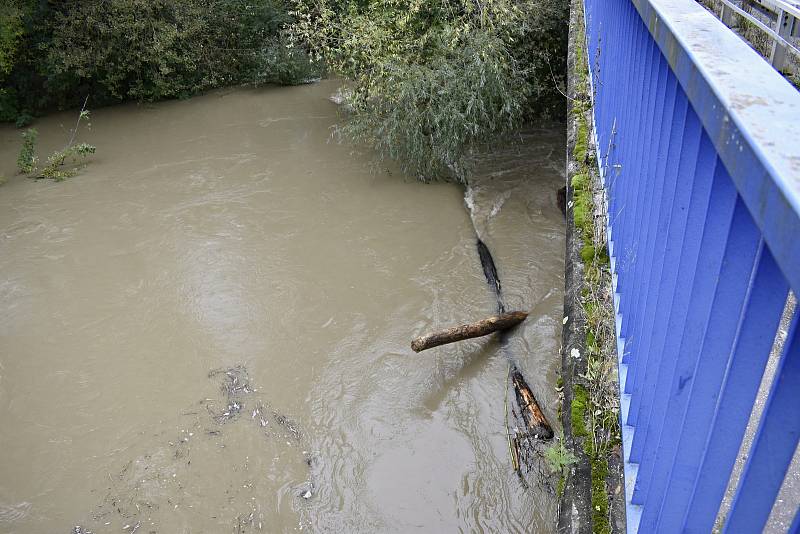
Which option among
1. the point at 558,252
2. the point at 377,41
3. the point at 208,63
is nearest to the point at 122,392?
the point at 558,252

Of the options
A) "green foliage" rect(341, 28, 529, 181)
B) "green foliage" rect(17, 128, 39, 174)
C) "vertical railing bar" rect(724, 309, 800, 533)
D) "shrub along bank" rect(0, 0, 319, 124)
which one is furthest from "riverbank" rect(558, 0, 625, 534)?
"shrub along bank" rect(0, 0, 319, 124)

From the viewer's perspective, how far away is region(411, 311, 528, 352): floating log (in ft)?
16.5

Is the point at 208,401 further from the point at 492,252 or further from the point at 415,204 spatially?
the point at 415,204

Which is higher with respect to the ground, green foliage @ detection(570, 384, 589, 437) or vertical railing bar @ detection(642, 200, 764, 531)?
vertical railing bar @ detection(642, 200, 764, 531)

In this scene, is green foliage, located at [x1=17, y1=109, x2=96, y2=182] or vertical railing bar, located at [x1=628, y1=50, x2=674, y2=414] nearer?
vertical railing bar, located at [x1=628, y1=50, x2=674, y2=414]

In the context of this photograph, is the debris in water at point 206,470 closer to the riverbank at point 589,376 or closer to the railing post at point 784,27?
the riverbank at point 589,376

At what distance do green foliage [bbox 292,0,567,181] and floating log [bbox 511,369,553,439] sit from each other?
3735 mm

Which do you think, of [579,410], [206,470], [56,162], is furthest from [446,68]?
[56,162]

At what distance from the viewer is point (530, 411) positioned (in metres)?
4.62

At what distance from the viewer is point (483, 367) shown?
5.21 metres

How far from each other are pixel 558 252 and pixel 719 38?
5461 mm

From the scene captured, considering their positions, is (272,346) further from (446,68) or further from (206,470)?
(446,68)

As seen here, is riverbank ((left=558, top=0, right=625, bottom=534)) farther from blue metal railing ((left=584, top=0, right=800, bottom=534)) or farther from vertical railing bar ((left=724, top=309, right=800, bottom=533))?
vertical railing bar ((left=724, top=309, right=800, bottom=533))

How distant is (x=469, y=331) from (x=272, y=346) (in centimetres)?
177
